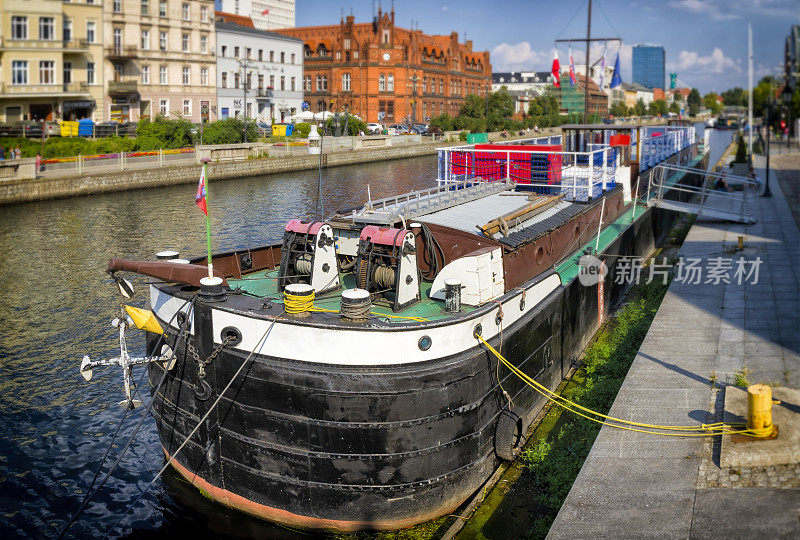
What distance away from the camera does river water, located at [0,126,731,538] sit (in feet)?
36.8

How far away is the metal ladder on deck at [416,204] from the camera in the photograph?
43.0 feet

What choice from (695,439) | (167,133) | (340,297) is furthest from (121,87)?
(695,439)

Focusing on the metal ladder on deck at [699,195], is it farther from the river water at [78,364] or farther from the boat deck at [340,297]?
the river water at [78,364]

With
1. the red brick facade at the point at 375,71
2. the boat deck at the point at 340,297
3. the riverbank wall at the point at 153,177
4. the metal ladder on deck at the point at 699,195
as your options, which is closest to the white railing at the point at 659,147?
the metal ladder on deck at the point at 699,195

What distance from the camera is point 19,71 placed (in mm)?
54500

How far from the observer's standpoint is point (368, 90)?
96.1 meters

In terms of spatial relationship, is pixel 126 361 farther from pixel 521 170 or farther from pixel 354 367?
pixel 521 170

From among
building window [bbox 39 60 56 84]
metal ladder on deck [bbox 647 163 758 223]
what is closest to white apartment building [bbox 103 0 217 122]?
building window [bbox 39 60 56 84]

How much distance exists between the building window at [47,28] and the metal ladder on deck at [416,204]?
1896 inches

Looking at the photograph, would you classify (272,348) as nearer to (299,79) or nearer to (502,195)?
(502,195)

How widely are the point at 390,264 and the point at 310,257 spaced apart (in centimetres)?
160

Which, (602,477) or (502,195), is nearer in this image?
(602,477)

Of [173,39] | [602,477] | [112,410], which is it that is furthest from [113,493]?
[173,39]

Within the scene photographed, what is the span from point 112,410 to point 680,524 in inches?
421
